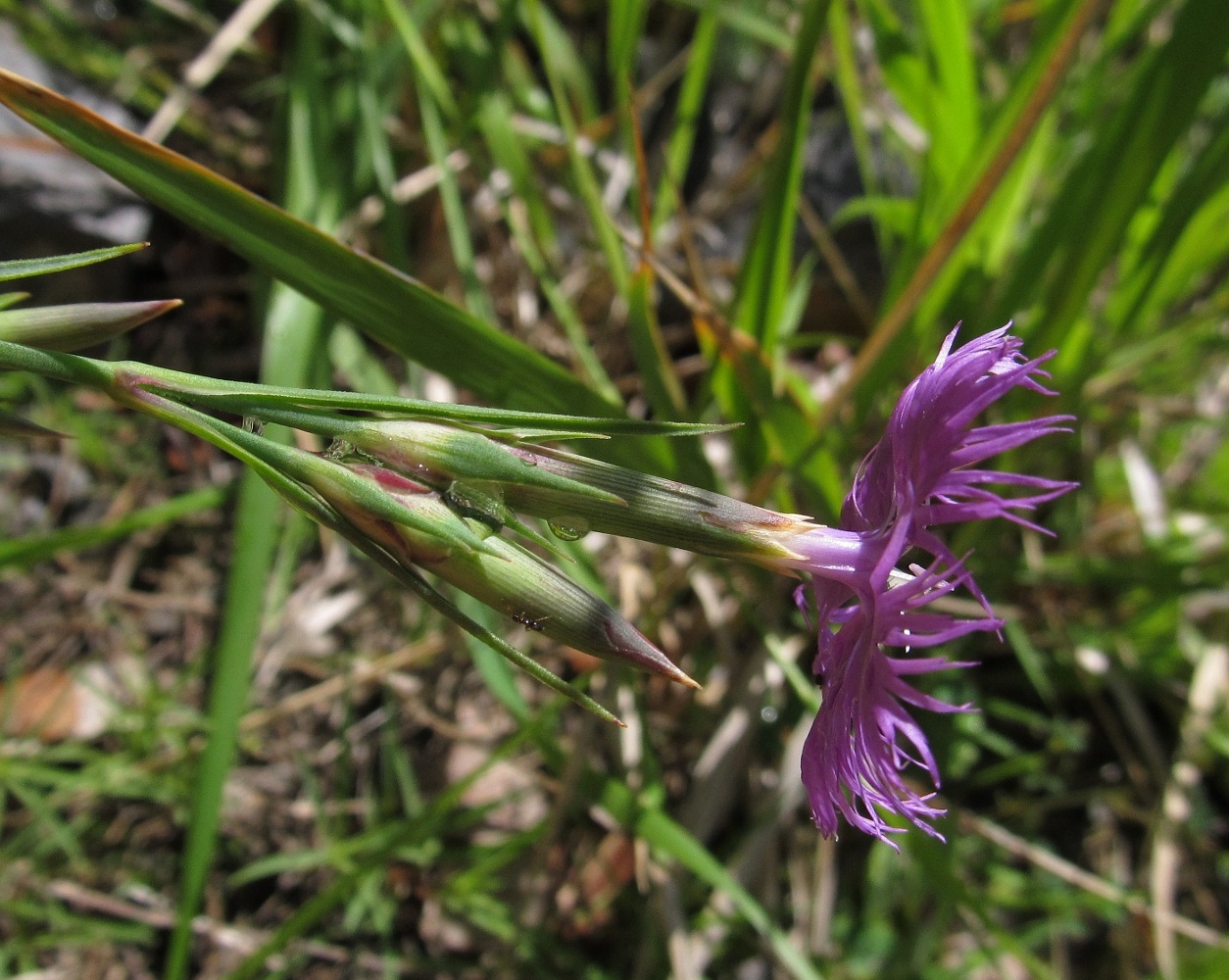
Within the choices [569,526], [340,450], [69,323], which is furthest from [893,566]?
→ [69,323]

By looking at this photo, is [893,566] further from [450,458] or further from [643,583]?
[643,583]

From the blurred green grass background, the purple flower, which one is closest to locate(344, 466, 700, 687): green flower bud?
the purple flower

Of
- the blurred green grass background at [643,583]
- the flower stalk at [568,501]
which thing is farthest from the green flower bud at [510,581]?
the blurred green grass background at [643,583]

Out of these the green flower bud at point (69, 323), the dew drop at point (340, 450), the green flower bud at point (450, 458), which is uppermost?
the green flower bud at point (69, 323)

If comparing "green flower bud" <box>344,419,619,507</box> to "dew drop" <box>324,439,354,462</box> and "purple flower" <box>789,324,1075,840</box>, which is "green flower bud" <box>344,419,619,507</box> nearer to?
"dew drop" <box>324,439,354,462</box>

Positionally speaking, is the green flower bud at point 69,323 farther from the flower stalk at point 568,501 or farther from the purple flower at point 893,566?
the purple flower at point 893,566

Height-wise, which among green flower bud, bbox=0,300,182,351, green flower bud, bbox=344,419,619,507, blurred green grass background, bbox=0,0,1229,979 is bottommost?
blurred green grass background, bbox=0,0,1229,979
